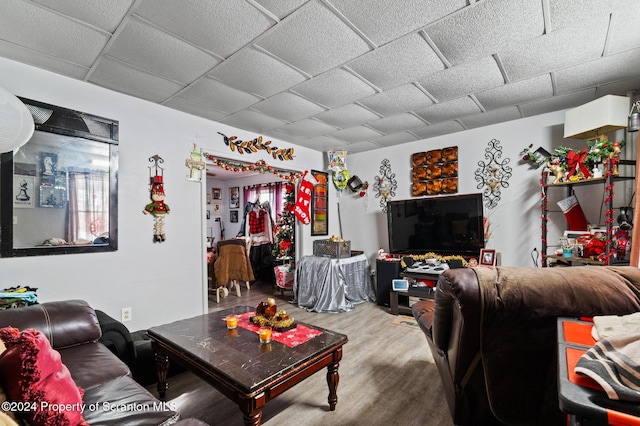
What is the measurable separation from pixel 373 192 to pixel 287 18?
10.9ft

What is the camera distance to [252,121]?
3379 millimetres

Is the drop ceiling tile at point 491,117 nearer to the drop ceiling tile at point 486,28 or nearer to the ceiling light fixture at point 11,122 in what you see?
the drop ceiling tile at point 486,28

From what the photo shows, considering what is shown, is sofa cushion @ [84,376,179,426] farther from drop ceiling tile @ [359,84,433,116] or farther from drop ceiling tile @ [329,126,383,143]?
drop ceiling tile @ [329,126,383,143]

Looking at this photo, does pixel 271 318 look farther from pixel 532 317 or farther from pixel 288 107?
pixel 288 107

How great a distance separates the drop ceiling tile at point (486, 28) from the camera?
5.36ft

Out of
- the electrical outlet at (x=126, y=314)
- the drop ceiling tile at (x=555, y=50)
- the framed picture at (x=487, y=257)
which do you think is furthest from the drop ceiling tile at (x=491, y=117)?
the electrical outlet at (x=126, y=314)

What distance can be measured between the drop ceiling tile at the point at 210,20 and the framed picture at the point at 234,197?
17.8 feet

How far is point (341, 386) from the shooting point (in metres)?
2.07

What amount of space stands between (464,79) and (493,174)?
1.64m

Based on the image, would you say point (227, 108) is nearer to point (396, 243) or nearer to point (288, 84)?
point (288, 84)

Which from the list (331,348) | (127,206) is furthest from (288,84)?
(331,348)

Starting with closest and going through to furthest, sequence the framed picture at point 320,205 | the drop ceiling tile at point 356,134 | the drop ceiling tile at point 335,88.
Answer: the drop ceiling tile at point 335,88, the drop ceiling tile at point 356,134, the framed picture at point 320,205

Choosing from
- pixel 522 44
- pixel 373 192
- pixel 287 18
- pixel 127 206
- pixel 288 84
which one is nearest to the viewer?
pixel 287 18

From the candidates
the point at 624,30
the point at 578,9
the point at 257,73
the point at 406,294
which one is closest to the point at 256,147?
the point at 257,73
